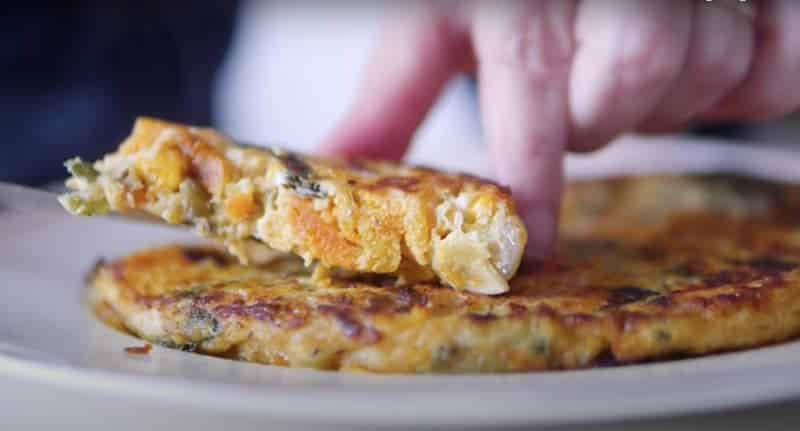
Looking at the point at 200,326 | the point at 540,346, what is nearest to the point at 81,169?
the point at 200,326

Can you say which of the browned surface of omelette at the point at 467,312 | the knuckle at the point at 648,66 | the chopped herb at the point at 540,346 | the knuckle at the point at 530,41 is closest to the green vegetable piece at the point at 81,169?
the browned surface of omelette at the point at 467,312

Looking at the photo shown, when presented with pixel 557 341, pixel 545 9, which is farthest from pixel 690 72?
pixel 557 341

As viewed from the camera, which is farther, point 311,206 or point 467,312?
point 311,206

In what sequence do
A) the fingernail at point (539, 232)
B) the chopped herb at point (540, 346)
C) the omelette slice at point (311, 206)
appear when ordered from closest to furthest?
the chopped herb at point (540, 346), the omelette slice at point (311, 206), the fingernail at point (539, 232)

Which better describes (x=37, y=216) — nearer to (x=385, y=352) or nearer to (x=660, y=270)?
(x=385, y=352)

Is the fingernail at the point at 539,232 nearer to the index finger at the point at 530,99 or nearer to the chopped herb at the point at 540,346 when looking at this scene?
the index finger at the point at 530,99

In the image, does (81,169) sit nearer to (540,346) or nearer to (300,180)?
(300,180)
